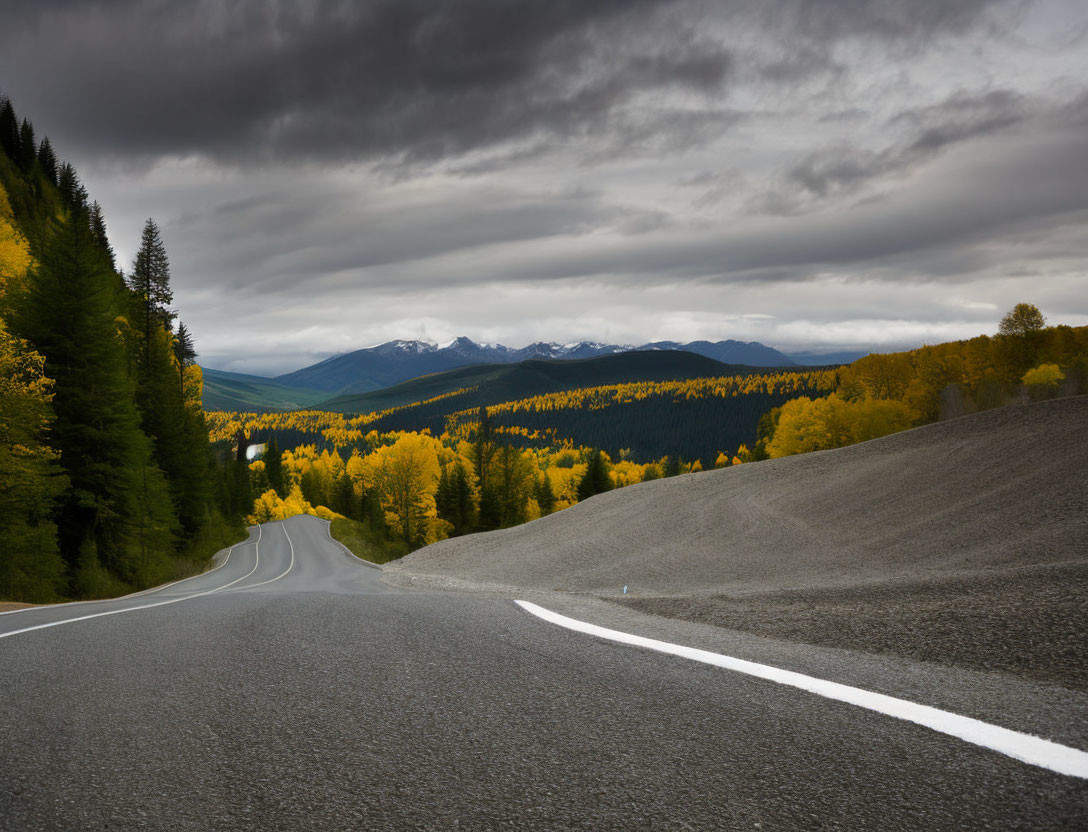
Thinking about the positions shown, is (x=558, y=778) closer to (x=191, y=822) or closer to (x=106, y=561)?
(x=191, y=822)

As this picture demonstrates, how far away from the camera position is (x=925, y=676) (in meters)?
3.87

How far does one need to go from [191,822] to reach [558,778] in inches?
53.0

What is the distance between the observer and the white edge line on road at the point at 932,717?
2.41 m

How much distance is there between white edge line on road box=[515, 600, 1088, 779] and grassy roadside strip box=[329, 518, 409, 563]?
171 ft

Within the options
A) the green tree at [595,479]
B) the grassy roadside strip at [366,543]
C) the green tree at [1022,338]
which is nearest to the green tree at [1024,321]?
the green tree at [1022,338]

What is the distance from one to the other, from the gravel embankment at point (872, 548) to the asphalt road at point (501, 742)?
4.17 ft

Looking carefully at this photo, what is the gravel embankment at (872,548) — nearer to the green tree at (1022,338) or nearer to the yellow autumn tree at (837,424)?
the yellow autumn tree at (837,424)

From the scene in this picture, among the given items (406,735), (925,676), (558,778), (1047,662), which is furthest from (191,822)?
(1047,662)

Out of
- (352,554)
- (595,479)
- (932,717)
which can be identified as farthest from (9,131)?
(932,717)

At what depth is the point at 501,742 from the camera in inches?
110

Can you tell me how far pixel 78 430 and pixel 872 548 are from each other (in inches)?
1263

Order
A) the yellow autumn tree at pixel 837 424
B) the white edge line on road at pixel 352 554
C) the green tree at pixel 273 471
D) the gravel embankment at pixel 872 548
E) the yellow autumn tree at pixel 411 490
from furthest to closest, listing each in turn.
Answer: the green tree at pixel 273 471 → the yellow autumn tree at pixel 411 490 → the yellow autumn tree at pixel 837 424 → the white edge line on road at pixel 352 554 → the gravel embankment at pixel 872 548

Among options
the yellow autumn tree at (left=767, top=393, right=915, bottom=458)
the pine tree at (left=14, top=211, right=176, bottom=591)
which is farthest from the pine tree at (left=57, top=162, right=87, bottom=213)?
the yellow autumn tree at (left=767, top=393, right=915, bottom=458)

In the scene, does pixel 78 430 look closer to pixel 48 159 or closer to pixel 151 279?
pixel 151 279
